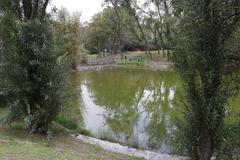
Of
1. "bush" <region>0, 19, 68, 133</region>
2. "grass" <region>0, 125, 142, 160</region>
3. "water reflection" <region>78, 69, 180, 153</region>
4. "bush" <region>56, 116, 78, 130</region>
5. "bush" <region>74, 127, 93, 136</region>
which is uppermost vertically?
"bush" <region>0, 19, 68, 133</region>

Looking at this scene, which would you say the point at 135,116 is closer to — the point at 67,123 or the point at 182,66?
the point at 67,123

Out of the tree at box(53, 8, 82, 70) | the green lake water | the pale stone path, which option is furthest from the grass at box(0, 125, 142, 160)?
the tree at box(53, 8, 82, 70)

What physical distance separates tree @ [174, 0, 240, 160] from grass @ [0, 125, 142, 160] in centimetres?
250

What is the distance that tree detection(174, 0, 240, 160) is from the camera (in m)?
6.19

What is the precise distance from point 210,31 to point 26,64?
5.48 m

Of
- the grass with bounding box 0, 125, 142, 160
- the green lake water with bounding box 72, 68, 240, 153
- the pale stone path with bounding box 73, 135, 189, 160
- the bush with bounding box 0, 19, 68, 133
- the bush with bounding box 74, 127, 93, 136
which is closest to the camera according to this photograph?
the grass with bounding box 0, 125, 142, 160

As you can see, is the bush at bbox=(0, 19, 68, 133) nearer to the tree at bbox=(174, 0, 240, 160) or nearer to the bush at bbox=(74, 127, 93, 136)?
the bush at bbox=(74, 127, 93, 136)

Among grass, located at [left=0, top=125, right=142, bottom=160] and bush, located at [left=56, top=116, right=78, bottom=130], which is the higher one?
grass, located at [left=0, top=125, right=142, bottom=160]

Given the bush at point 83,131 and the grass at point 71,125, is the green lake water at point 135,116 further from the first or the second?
the grass at point 71,125

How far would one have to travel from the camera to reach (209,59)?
20.5ft

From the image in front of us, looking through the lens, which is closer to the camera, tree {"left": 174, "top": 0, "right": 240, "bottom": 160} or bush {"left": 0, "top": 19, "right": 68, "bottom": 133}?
tree {"left": 174, "top": 0, "right": 240, "bottom": 160}

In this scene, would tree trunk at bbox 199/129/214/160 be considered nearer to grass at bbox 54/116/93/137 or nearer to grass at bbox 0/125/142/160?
grass at bbox 0/125/142/160

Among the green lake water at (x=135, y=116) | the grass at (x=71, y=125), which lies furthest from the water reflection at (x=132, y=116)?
the grass at (x=71, y=125)

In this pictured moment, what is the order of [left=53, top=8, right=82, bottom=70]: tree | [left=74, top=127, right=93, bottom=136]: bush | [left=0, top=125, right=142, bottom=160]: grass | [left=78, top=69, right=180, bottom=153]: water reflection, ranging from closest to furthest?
[left=0, top=125, right=142, bottom=160]: grass
[left=78, top=69, right=180, bottom=153]: water reflection
[left=74, top=127, right=93, bottom=136]: bush
[left=53, top=8, right=82, bottom=70]: tree
